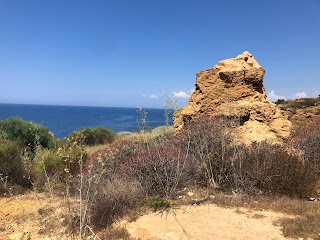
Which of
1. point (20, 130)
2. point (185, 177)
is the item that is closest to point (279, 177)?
point (185, 177)

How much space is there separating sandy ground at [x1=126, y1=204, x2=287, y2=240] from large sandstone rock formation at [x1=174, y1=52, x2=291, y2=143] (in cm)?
405

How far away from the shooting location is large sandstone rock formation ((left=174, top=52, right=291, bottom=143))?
33.9ft

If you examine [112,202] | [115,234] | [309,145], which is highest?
[309,145]

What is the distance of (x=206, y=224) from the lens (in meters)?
5.51

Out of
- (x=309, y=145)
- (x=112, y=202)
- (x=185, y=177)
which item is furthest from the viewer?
(x=309, y=145)

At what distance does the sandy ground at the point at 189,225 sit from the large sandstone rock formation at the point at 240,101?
13.4 feet

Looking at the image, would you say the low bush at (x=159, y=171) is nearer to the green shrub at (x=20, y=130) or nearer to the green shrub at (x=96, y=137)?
the green shrub at (x=20, y=130)

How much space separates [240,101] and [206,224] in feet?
21.4

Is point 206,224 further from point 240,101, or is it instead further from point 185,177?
point 240,101

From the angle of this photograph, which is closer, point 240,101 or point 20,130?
point 240,101

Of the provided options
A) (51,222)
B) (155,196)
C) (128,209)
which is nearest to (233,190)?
(155,196)

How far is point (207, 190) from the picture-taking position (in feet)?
24.0

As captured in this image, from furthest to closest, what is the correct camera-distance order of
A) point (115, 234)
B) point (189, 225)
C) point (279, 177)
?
1. point (279, 177)
2. point (189, 225)
3. point (115, 234)

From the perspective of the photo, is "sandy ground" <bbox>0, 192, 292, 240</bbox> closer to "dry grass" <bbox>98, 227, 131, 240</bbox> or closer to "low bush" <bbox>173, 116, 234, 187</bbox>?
"dry grass" <bbox>98, 227, 131, 240</bbox>
